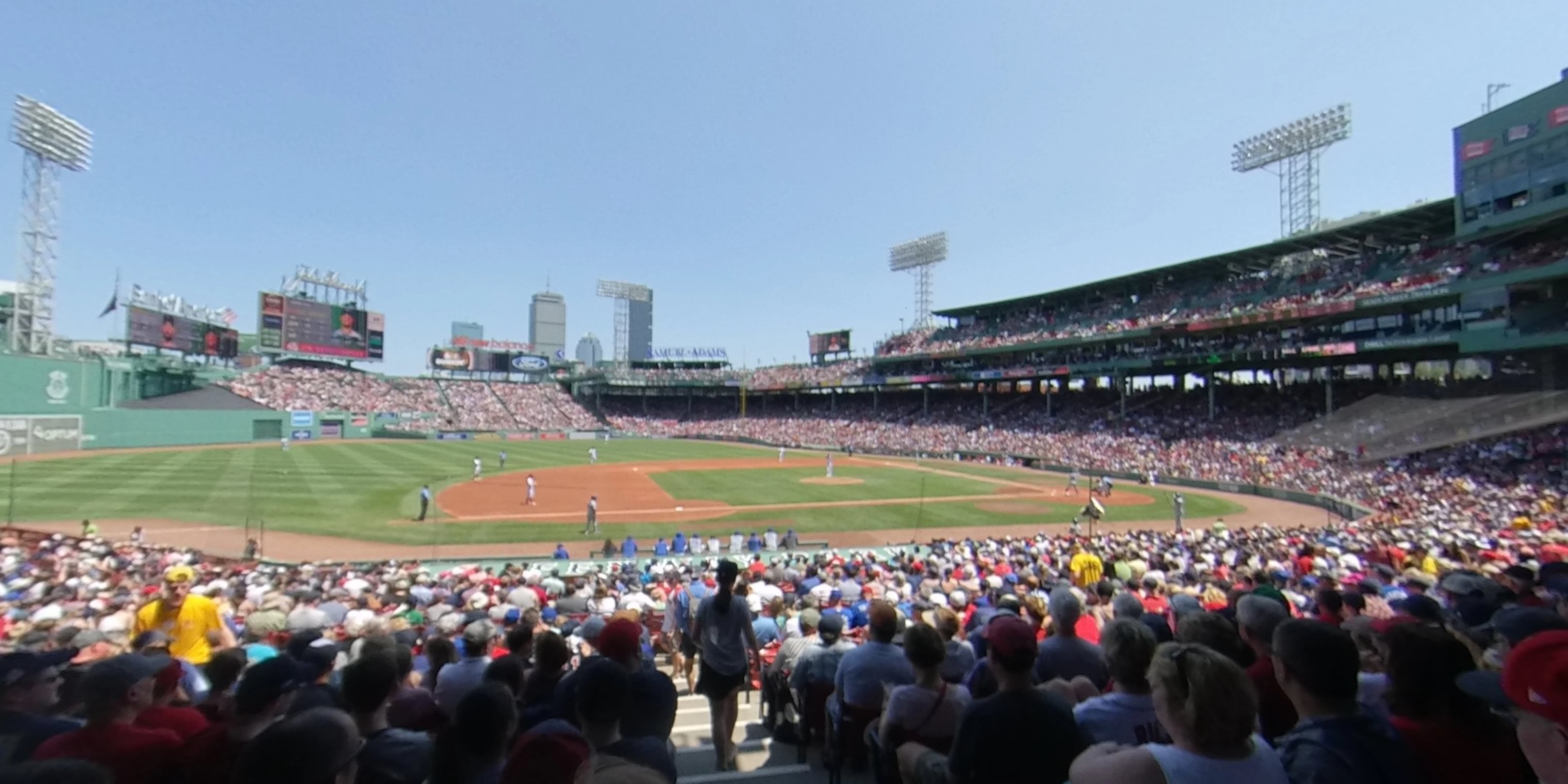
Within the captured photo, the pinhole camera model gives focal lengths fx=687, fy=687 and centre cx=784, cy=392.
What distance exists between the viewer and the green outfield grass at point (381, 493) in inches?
960

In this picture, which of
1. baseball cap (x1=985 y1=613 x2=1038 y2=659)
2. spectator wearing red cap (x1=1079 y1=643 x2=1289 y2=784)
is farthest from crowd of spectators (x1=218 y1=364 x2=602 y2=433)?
spectator wearing red cap (x1=1079 y1=643 x2=1289 y2=784)

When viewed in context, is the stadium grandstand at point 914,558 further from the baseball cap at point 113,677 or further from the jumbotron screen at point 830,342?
the jumbotron screen at point 830,342

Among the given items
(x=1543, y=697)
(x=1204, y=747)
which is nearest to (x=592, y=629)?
(x=1204, y=747)

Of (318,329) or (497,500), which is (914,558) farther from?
(318,329)

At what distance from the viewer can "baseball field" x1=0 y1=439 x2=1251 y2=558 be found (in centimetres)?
2302

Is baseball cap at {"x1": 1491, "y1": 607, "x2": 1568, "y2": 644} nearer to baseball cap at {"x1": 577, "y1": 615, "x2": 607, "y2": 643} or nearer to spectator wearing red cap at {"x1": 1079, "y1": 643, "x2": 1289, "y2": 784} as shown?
spectator wearing red cap at {"x1": 1079, "y1": 643, "x2": 1289, "y2": 784}

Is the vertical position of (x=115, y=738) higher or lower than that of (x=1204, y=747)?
lower

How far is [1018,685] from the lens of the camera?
3.24 metres

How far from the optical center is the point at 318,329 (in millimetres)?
79562

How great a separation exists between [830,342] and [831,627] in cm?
8941

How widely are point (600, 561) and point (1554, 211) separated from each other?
4168 centimetres

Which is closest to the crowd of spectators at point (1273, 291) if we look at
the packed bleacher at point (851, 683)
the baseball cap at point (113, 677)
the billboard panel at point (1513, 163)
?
the billboard panel at point (1513, 163)

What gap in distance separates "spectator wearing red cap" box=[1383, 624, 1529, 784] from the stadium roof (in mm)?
49265

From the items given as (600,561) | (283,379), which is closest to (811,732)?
(600,561)
